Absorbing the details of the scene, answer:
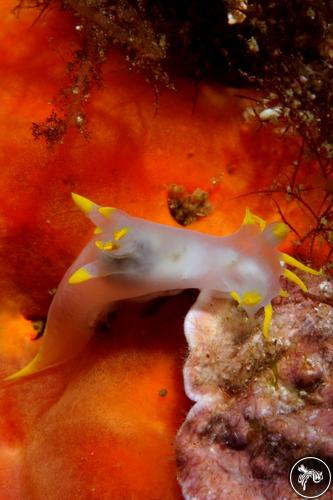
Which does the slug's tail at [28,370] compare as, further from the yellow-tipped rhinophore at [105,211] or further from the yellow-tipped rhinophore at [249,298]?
the yellow-tipped rhinophore at [249,298]

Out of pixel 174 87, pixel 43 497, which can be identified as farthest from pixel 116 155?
pixel 43 497

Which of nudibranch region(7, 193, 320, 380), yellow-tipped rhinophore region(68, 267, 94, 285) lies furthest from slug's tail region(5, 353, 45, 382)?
yellow-tipped rhinophore region(68, 267, 94, 285)

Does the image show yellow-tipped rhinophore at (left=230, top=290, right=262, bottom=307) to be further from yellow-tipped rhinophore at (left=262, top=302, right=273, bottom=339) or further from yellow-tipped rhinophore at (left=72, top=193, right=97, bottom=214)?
yellow-tipped rhinophore at (left=72, top=193, right=97, bottom=214)

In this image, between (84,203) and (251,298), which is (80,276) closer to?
(84,203)

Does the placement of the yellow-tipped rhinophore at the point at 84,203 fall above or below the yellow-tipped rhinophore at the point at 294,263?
above

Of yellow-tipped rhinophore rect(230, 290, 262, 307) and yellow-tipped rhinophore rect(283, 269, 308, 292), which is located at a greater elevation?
yellow-tipped rhinophore rect(283, 269, 308, 292)

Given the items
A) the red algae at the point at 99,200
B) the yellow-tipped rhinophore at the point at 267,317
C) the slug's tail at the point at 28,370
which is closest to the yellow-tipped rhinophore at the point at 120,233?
the red algae at the point at 99,200
